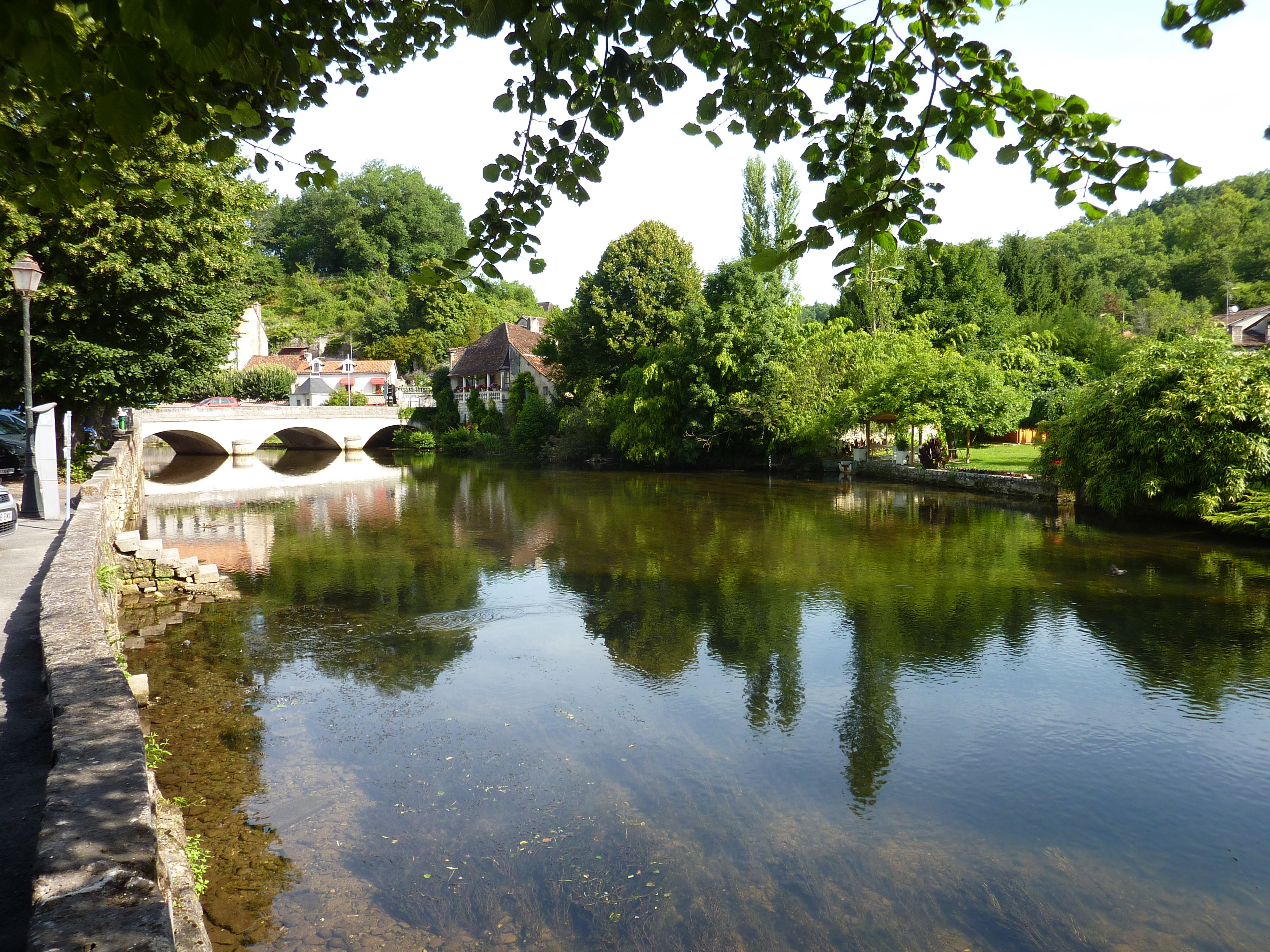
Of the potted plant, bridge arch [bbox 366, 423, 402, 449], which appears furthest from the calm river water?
bridge arch [bbox 366, 423, 402, 449]

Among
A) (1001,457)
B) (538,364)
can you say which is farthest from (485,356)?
(1001,457)

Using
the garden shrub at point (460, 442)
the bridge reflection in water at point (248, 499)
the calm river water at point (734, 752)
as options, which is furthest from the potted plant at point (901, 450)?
the garden shrub at point (460, 442)

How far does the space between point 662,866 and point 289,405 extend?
5391 centimetres

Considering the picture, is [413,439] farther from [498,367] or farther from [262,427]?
[262,427]

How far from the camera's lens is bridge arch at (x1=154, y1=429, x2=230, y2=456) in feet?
160

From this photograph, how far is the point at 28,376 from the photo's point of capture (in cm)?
1387

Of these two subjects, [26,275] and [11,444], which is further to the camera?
[11,444]

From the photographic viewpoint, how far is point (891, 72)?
13.9 ft

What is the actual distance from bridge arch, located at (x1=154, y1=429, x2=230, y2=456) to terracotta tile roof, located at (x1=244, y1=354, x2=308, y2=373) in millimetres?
16643

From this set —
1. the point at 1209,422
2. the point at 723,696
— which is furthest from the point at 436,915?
the point at 1209,422

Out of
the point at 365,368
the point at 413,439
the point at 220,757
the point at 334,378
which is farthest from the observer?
the point at 365,368

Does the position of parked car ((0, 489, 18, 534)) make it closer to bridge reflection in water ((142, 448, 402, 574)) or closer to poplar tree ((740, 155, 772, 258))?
bridge reflection in water ((142, 448, 402, 574))

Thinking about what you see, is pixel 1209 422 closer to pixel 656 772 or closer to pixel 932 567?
pixel 932 567

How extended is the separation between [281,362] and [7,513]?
65.9 metres
